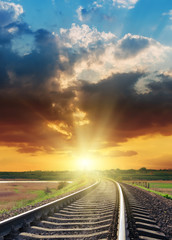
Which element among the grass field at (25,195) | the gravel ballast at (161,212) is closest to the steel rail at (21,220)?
the gravel ballast at (161,212)

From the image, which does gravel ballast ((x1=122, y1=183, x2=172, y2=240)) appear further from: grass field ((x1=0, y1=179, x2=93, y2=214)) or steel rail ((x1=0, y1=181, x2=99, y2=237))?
grass field ((x1=0, y1=179, x2=93, y2=214))

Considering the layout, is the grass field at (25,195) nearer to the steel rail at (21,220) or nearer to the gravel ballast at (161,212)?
the steel rail at (21,220)

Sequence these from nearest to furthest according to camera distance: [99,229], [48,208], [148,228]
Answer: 1. [99,229]
2. [148,228]
3. [48,208]

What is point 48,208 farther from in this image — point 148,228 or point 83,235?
point 148,228

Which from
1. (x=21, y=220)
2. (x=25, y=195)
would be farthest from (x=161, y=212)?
(x=25, y=195)

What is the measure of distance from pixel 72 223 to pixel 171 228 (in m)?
2.57

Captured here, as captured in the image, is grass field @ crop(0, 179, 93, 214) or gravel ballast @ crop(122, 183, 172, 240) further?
grass field @ crop(0, 179, 93, 214)

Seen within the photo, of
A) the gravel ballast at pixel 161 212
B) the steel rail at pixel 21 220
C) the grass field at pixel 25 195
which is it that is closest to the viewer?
the steel rail at pixel 21 220

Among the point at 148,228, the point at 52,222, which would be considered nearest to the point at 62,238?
the point at 52,222

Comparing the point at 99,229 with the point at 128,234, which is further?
the point at 99,229

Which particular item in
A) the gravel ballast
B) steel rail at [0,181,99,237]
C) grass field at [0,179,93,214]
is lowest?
grass field at [0,179,93,214]

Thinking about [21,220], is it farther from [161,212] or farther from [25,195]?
[25,195]

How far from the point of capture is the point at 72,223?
18.5 ft

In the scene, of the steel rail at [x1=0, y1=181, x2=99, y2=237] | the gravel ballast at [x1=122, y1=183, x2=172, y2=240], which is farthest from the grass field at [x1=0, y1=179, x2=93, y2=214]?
the gravel ballast at [x1=122, y1=183, x2=172, y2=240]
